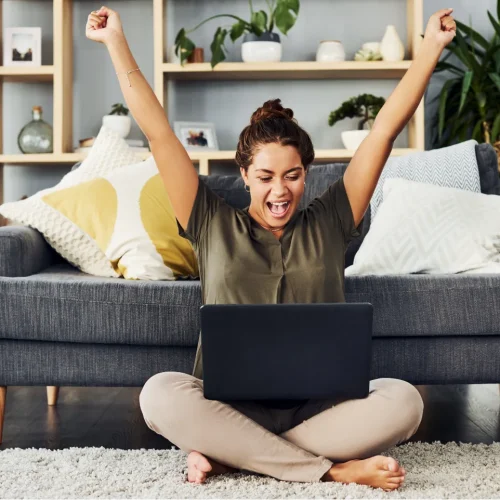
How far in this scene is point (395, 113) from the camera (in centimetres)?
172

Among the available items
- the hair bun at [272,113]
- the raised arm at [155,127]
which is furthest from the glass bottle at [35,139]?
the hair bun at [272,113]

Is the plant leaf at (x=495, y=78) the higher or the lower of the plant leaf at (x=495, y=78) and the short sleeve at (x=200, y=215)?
the higher

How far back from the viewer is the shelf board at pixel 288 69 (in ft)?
12.9

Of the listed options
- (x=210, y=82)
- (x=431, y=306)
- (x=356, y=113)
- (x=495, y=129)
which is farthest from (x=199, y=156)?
(x=431, y=306)

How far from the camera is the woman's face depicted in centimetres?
166

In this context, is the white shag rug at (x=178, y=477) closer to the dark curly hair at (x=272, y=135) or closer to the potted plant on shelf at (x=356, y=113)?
the dark curly hair at (x=272, y=135)

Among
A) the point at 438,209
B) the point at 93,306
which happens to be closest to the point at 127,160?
the point at 93,306

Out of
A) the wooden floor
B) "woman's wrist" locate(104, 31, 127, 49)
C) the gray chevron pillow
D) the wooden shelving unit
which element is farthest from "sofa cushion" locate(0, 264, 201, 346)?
the wooden shelving unit

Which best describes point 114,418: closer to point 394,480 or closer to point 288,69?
point 394,480

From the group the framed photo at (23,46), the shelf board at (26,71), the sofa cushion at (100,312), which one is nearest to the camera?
the sofa cushion at (100,312)

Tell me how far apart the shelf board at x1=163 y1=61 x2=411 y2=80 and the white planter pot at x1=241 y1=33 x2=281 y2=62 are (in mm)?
38

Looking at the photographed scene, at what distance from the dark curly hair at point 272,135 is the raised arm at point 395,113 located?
0.13m

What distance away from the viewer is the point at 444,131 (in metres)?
4.20

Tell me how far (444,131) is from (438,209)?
6.33 ft
